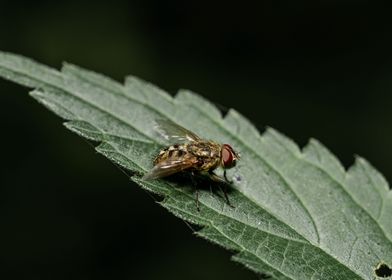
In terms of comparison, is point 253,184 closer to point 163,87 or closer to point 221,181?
point 221,181

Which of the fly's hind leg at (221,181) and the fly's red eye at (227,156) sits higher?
the fly's red eye at (227,156)

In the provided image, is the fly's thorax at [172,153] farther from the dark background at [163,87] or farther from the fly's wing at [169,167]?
the dark background at [163,87]

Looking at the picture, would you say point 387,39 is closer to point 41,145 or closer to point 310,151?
point 41,145

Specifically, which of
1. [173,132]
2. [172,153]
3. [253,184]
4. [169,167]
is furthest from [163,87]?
[169,167]

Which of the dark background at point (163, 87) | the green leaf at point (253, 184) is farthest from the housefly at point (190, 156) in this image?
the dark background at point (163, 87)

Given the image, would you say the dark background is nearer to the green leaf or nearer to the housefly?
the green leaf
